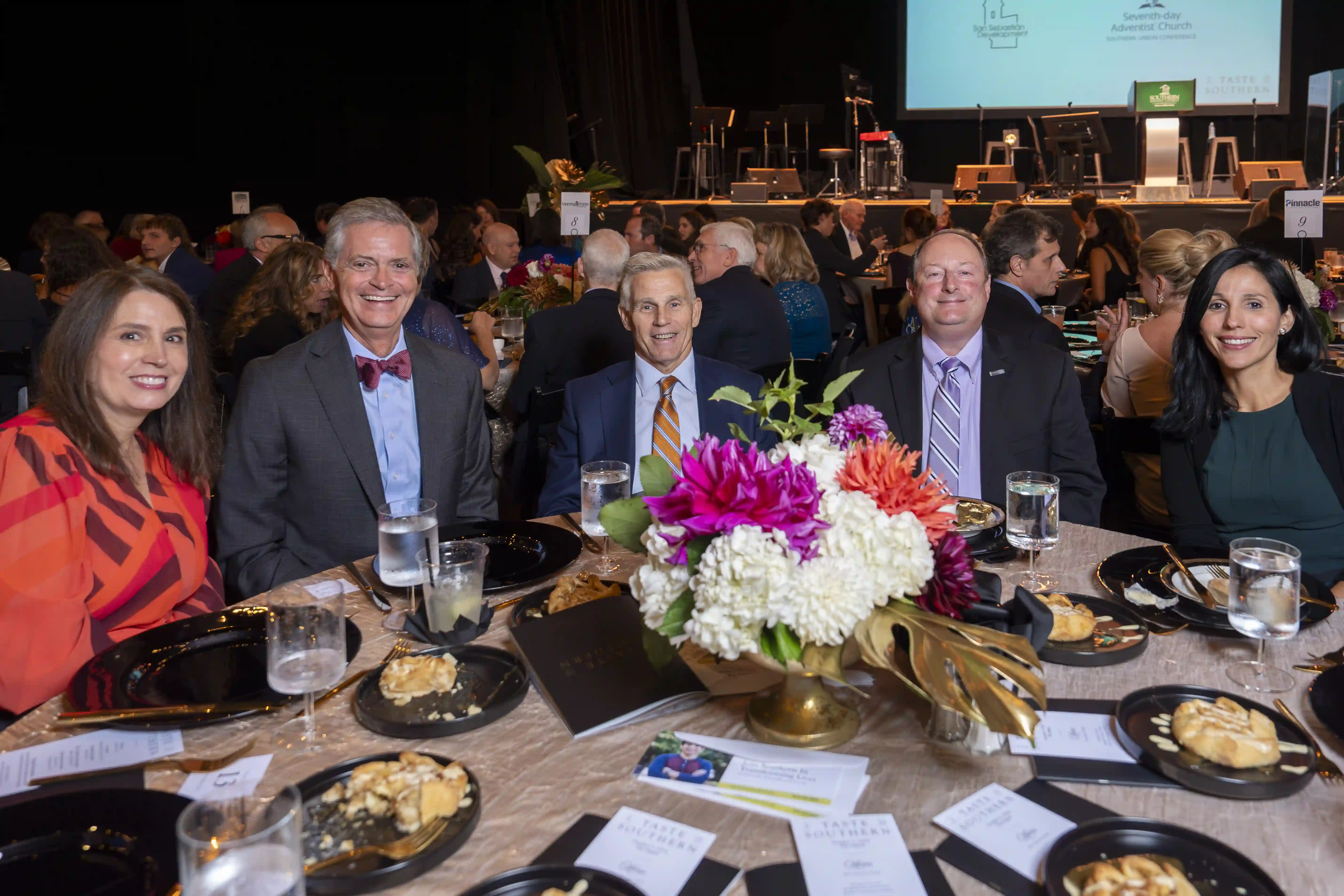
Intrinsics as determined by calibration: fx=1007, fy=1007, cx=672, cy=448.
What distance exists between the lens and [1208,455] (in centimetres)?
255

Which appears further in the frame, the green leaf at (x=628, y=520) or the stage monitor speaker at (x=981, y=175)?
the stage monitor speaker at (x=981, y=175)

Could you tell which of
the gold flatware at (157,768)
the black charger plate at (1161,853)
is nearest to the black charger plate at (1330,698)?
the black charger plate at (1161,853)

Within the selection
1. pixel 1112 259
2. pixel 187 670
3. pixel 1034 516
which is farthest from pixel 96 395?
pixel 1112 259

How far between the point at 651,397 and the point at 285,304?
6.40 ft

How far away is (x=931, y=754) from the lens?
1325 millimetres

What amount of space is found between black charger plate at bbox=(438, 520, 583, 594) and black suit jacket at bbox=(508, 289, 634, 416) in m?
2.03

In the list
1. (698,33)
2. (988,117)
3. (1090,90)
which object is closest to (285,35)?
(698,33)

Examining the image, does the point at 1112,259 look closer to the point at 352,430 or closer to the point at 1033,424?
the point at 1033,424

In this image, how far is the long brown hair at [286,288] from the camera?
402 centimetres

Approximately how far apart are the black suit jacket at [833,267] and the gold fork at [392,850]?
6.49 metres

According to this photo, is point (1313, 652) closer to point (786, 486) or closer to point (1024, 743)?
point (1024, 743)

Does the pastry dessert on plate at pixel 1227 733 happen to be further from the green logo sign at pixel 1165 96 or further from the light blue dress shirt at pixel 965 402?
the green logo sign at pixel 1165 96

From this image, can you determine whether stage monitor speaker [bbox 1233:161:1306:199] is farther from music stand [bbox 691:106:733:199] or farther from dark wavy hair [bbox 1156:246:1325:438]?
dark wavy hair [bbox 1156:246:1325:438]

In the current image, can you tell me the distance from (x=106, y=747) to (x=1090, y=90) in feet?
46.5
